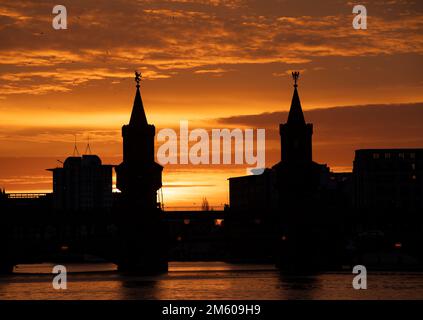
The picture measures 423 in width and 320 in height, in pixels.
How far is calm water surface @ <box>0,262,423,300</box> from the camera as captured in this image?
111 metres

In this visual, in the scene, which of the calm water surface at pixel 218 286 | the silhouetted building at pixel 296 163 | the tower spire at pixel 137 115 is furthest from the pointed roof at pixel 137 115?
the calm water surface at pixel 218 286

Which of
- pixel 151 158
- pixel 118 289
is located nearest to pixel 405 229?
pixel 151 158

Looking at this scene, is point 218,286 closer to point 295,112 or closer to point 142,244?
point 142,244

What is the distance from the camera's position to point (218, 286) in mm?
128500

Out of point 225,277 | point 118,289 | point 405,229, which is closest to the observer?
point 118,289

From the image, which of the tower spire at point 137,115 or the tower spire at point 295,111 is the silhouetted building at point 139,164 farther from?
the tower spire at point 295,111

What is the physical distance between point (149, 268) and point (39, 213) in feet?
56.5

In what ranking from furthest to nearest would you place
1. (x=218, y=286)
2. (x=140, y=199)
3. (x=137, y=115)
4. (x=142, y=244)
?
(x=137, y=115), (x=140, y=199), (x=142, y=244), (x=218, y=286)

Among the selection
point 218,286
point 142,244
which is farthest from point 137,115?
point 218,286

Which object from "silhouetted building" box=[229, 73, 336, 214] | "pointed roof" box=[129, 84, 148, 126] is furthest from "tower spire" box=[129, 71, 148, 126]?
"silhouetted building" box=[229, 73, 336, 214]

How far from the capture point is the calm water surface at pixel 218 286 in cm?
11062

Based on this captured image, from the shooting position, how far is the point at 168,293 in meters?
115
